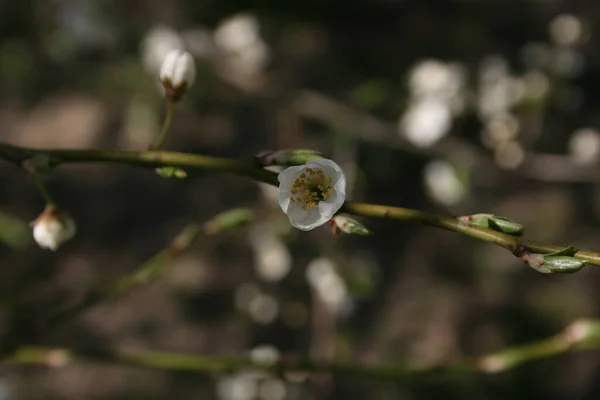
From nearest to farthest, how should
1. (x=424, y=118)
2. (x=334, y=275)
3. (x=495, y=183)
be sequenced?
1. (x=334, y=275)
2. (x=424, y=118)
3. (x=495, y=183)

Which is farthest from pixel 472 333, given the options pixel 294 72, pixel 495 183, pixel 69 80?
pixel 69 80

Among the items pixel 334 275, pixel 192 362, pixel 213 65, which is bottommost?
pixel 192 362

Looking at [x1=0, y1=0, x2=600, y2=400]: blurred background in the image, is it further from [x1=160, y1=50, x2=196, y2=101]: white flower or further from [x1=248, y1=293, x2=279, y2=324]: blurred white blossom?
[x1=160, y1=50, x2=196, y2=101]: white flower

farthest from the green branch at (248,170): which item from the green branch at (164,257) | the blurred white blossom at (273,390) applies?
the blurred white blossom at (273,390)

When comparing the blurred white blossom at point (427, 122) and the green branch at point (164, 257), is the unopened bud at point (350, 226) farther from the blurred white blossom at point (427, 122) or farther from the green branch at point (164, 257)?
the blurred white blossom at point (427, 122)

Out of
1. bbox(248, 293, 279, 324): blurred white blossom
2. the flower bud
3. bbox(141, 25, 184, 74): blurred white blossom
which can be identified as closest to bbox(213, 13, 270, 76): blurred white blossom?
bbox(141, 25, 184, 74): blurred white blossom

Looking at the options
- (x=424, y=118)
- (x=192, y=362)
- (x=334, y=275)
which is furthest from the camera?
(x=424, y=118)

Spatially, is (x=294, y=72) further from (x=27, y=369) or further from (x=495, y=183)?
(x=27, y=369)
